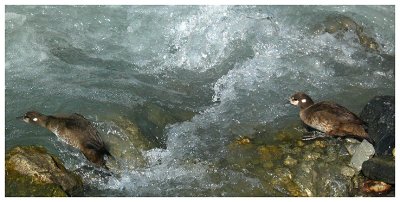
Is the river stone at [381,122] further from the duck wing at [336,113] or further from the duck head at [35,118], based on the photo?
the duck head at [35,118]

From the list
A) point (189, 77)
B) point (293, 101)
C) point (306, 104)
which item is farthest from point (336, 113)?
point (189, 77)

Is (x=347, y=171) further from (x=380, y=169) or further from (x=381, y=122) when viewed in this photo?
(x=381, y=122)

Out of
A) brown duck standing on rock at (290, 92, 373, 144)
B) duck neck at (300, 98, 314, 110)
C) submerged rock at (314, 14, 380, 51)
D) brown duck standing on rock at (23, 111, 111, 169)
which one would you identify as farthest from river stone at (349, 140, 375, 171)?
submerged rock at (314, 14, 380, 51)

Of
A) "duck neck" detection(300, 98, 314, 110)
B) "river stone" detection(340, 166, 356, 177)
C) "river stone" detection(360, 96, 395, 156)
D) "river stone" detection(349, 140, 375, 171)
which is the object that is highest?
"river stone" detection(360, 96, 395, 156)

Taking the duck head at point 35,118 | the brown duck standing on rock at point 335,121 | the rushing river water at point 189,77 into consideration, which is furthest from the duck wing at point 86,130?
the brown duck standing on rock at point 335,121

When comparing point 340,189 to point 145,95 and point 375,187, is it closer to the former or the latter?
point 375,187

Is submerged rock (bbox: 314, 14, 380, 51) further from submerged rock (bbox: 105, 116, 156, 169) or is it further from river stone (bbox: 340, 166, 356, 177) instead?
submerged rock (bbox: 105, 116, 156, 169)
